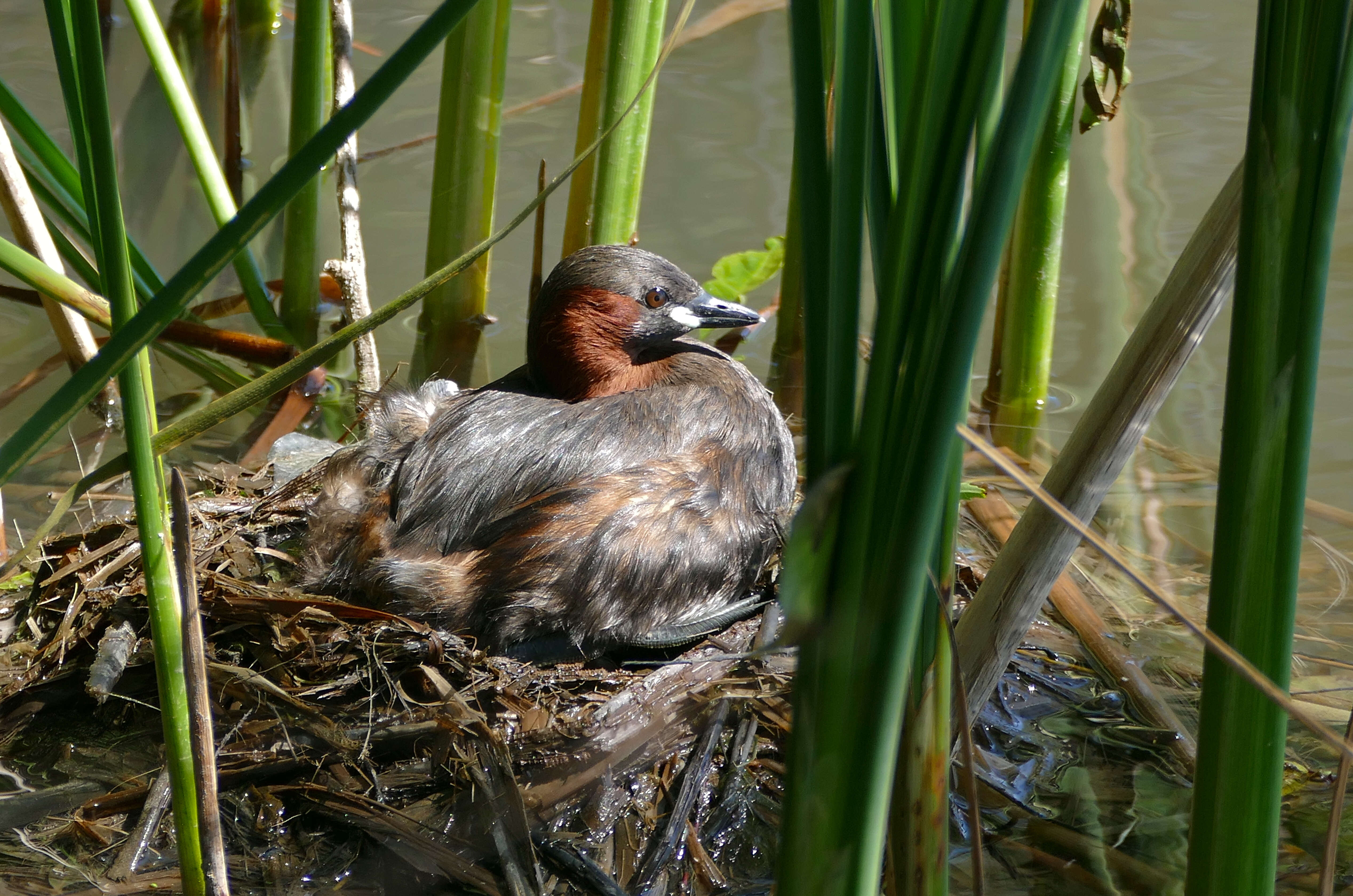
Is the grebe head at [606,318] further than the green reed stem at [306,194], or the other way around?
the green reed stem at [306,194]

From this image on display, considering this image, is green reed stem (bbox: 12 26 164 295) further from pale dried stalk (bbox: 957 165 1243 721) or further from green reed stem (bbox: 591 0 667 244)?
pale dried stalk (bbox: 957 165 1243 721)

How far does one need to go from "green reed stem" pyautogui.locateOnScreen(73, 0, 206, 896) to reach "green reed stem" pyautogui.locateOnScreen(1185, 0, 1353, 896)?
96 centimetres

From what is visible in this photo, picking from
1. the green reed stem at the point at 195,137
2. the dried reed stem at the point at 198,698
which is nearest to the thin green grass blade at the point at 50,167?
the green reed stem at the point at 195,137

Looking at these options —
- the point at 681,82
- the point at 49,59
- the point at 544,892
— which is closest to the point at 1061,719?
the point at 544,892

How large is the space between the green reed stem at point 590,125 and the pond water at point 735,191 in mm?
809

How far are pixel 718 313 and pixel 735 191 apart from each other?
1.85 m

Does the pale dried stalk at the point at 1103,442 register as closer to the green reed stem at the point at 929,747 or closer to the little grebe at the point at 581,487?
the green reed stem at the point at 929,747

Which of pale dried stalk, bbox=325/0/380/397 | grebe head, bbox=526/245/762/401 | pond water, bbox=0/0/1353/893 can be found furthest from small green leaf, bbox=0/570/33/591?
grebe head, bbox=526/245/762/401

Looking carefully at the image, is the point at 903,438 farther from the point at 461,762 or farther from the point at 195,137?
the point at 195,137

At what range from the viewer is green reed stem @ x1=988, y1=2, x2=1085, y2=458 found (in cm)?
304

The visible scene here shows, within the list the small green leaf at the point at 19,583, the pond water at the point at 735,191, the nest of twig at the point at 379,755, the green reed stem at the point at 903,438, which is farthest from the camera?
the pond water at the point at 735,191

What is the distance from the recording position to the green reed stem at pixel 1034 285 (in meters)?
3.04

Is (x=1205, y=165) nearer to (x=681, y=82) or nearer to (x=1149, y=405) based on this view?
(x=681, y=82)

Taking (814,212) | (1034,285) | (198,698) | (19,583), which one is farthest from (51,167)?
(1034,285)
